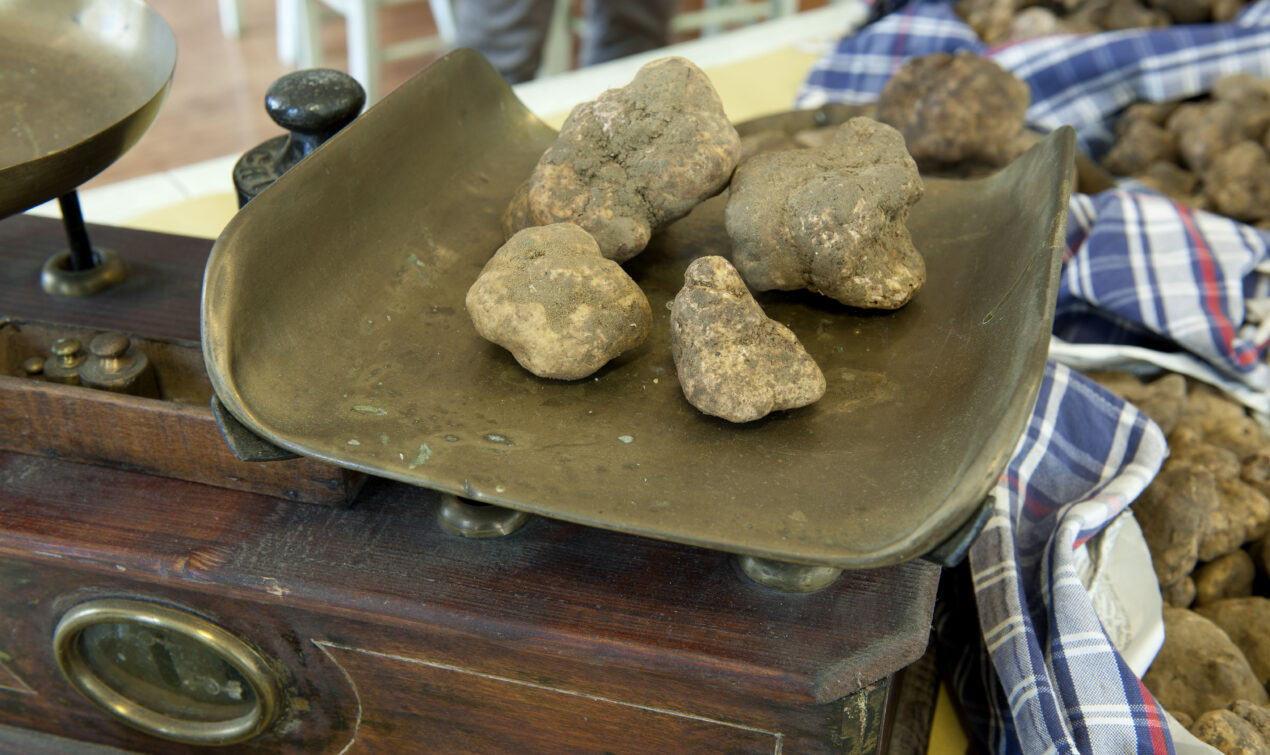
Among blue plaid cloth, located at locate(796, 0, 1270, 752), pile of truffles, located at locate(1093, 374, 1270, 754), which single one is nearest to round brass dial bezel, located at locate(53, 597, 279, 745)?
blue plaid cloth, located at locate(796, 0, 1270, 752)

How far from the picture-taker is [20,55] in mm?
1036

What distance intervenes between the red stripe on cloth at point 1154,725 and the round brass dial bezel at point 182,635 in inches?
28.0

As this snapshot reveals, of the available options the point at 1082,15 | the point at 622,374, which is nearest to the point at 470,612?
the point at 622,374

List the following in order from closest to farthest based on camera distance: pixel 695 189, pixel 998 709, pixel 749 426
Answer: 1. pixel 749 426
2. pixel 695 189
3. pixel 998 709

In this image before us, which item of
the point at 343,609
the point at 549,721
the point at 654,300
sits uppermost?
the point at 654,300

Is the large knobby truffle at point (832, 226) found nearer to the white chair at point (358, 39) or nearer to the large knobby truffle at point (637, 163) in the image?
the large knobby truffle at point (637, 163)

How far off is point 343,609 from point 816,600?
0.35 meters

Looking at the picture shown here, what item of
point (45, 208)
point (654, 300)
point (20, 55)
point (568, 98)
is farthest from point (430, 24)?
point (654, 300)

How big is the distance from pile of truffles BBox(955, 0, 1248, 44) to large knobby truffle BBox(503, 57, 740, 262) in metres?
1.32

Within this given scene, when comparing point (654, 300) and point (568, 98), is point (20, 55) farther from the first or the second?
point (568, 98)

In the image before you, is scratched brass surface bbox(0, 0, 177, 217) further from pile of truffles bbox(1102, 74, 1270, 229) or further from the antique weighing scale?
pile of truffles bbox(1102, 74, 1270, 229)

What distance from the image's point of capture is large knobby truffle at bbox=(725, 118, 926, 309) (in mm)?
820

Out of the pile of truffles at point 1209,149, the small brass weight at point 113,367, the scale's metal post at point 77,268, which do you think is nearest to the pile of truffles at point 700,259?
the small brass weight at point 113,367

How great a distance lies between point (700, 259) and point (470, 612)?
0.31 meters
